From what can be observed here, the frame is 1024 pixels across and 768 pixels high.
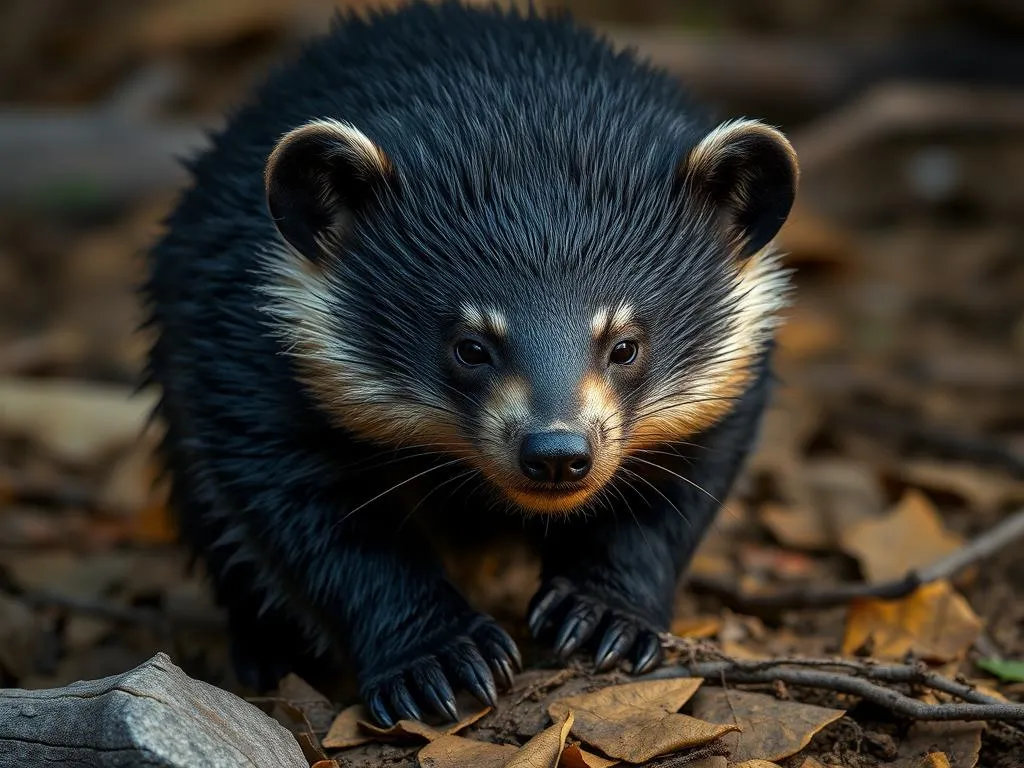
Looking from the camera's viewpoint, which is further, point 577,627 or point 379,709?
point 577,627

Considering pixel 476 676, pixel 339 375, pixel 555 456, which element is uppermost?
pixel 555 456

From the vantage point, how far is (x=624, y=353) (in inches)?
183

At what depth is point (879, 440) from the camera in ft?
27.0

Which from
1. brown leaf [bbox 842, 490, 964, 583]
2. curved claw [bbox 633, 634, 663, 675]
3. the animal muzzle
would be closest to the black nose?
the animal muzzle

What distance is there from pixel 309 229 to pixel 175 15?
7.84 m

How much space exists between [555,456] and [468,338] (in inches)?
21.7

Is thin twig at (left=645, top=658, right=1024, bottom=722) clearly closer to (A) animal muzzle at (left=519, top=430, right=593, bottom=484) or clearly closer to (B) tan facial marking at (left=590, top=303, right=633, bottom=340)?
(A) animal muzzle at (left=519, top=430, right=593, bottom=484)

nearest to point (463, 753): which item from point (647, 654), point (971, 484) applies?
point (647, 654)

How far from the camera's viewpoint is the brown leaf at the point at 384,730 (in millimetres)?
4641

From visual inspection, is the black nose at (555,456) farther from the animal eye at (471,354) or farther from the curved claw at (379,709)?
the curved claw at (379,709)

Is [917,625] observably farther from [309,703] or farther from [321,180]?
[321,180]

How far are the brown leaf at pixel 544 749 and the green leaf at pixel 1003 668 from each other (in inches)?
67.9

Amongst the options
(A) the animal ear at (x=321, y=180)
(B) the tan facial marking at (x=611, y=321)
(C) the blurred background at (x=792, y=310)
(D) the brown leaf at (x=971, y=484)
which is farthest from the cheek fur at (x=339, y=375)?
(D) the brown leaf at (x=971, y=484)

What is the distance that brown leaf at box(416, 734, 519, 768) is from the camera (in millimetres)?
4422
